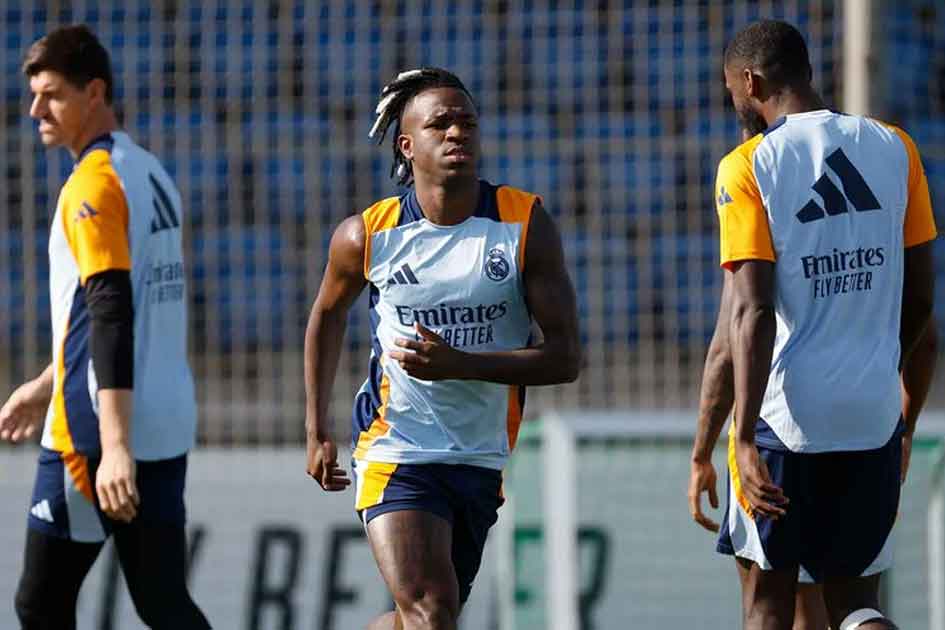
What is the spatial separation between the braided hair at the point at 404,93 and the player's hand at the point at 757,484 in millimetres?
1178

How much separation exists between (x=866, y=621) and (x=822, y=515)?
0.91 feet

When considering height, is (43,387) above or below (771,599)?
above

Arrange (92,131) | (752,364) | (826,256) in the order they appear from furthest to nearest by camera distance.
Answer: (92,131), (826,256), (752,364)

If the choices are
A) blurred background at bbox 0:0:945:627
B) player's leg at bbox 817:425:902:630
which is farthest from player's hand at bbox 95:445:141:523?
blurred background at bbox 0:0:945:627

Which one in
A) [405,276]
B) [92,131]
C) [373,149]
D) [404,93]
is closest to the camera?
[405,276]

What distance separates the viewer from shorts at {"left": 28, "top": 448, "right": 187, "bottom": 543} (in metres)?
5.05

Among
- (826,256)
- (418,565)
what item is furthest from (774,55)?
(418,565)

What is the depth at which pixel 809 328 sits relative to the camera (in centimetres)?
473

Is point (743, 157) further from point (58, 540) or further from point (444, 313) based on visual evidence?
point (58, 540)

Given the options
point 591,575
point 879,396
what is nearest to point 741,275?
point 879,396

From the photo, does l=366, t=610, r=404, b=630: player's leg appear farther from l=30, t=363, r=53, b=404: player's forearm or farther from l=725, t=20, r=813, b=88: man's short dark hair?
l=725, t=20, r=813, b=88: man's short dark hair

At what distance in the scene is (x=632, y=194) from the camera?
772cm

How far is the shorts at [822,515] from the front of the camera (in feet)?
15.6

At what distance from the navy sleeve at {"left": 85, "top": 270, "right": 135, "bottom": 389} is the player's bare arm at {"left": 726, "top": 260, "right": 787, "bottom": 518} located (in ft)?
5.02
